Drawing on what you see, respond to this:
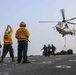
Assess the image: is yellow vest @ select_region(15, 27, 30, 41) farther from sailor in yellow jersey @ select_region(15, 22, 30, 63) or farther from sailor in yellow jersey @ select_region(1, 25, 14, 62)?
sailor in yellow jersey @ select_region(1, 25, 14, 62)

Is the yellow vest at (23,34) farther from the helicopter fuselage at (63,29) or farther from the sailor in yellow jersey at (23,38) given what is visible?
the helicopter fuselage at (63,29)

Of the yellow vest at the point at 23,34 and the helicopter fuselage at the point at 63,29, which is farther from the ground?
the helicopter fuselage at the point at 63,29

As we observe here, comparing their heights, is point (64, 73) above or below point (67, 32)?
below

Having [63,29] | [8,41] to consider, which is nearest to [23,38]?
[8,41]

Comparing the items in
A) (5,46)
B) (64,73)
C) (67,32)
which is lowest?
(64,73)

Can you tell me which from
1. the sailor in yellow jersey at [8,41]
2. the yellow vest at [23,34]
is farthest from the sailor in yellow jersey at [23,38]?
the sailor in yellow jersey at [8,41]

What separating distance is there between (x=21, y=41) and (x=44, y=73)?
6.29 metres

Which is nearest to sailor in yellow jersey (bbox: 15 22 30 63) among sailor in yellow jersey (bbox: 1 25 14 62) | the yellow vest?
the yellow vest

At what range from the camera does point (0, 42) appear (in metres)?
22.2

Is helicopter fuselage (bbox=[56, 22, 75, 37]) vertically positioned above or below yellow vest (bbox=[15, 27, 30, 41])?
above

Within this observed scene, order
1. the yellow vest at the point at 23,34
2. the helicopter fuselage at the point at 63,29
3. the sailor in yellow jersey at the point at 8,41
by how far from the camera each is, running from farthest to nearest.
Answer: the helicopter fuselage at the point at 63,29 → the sailor in yellow jersey at the point at 8,41 → the yellow vest at the point at 23,34

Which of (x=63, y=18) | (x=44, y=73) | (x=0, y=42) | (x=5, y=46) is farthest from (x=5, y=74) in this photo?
(x=63, y=18)

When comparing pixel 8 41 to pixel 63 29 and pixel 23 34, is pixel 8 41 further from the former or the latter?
pixel 63 29

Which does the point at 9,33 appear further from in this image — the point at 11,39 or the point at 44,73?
the point at 44,73
